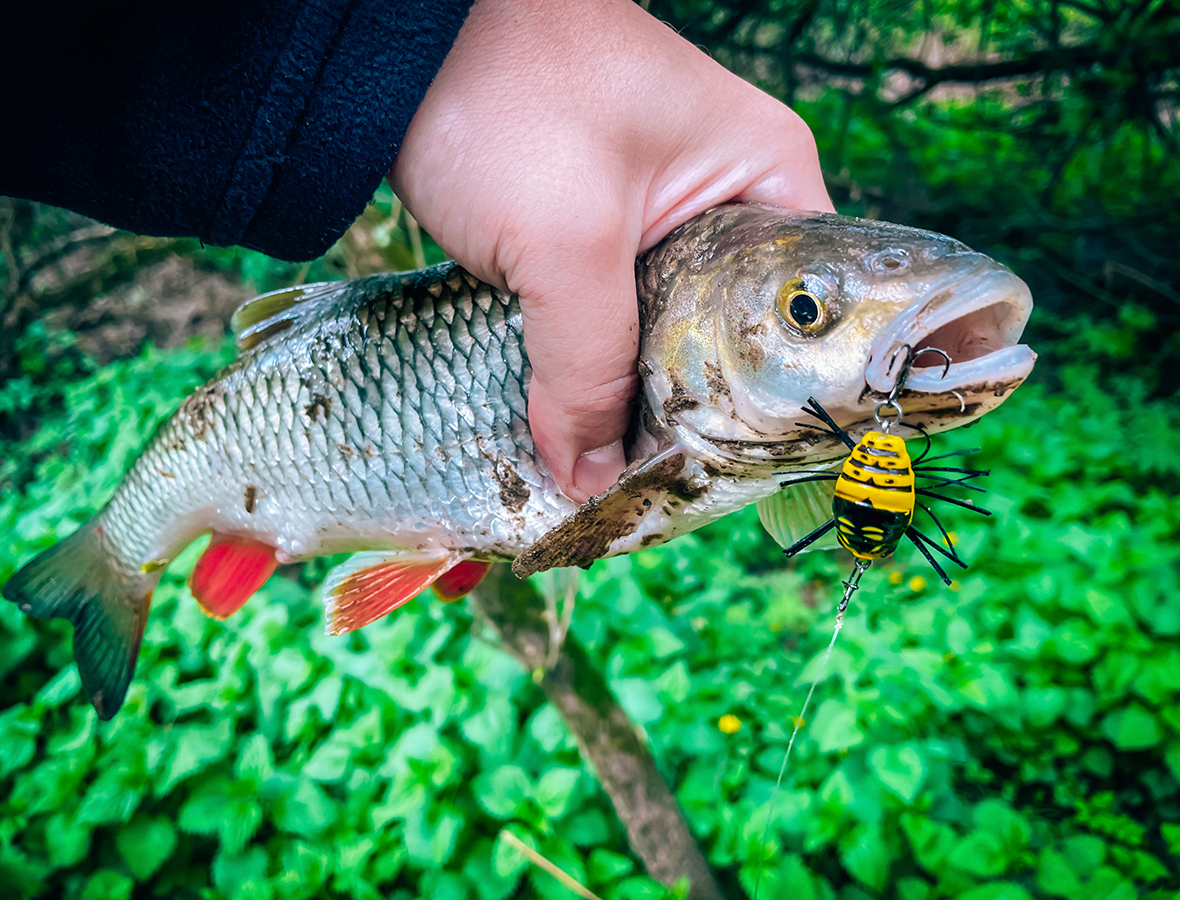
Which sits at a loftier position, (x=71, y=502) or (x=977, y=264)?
(x=977, y=264)

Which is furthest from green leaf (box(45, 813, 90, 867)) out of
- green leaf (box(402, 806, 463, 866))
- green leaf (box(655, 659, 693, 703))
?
green leaf (box(655, 659, 693, 703))

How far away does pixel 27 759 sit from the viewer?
8.29 ft

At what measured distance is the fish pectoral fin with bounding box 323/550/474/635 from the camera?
4.61ft

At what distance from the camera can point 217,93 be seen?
2.99 feet

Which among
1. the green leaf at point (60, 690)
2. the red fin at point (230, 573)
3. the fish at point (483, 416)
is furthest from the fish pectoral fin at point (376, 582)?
the green leaf at point (60, 690)

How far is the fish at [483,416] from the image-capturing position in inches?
35.8

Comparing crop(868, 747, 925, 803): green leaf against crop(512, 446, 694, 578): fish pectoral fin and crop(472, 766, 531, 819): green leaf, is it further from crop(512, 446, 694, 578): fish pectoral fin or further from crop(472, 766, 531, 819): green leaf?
crop(512, 446, 694, 578): fish pectoral fin

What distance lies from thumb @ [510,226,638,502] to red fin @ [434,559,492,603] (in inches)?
16.2

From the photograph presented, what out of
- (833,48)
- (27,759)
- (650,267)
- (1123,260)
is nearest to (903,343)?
(650,267)

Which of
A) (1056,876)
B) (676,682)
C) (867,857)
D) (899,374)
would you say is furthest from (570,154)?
(1056,876)

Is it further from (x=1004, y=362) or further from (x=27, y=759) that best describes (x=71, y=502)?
(x=1004, y=362)

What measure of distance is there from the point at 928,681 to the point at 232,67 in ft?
8.75

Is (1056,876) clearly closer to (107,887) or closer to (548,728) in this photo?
(548,728)

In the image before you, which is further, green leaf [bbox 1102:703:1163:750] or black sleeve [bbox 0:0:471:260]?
green leaf [bbox 1102:703:1163:750]
